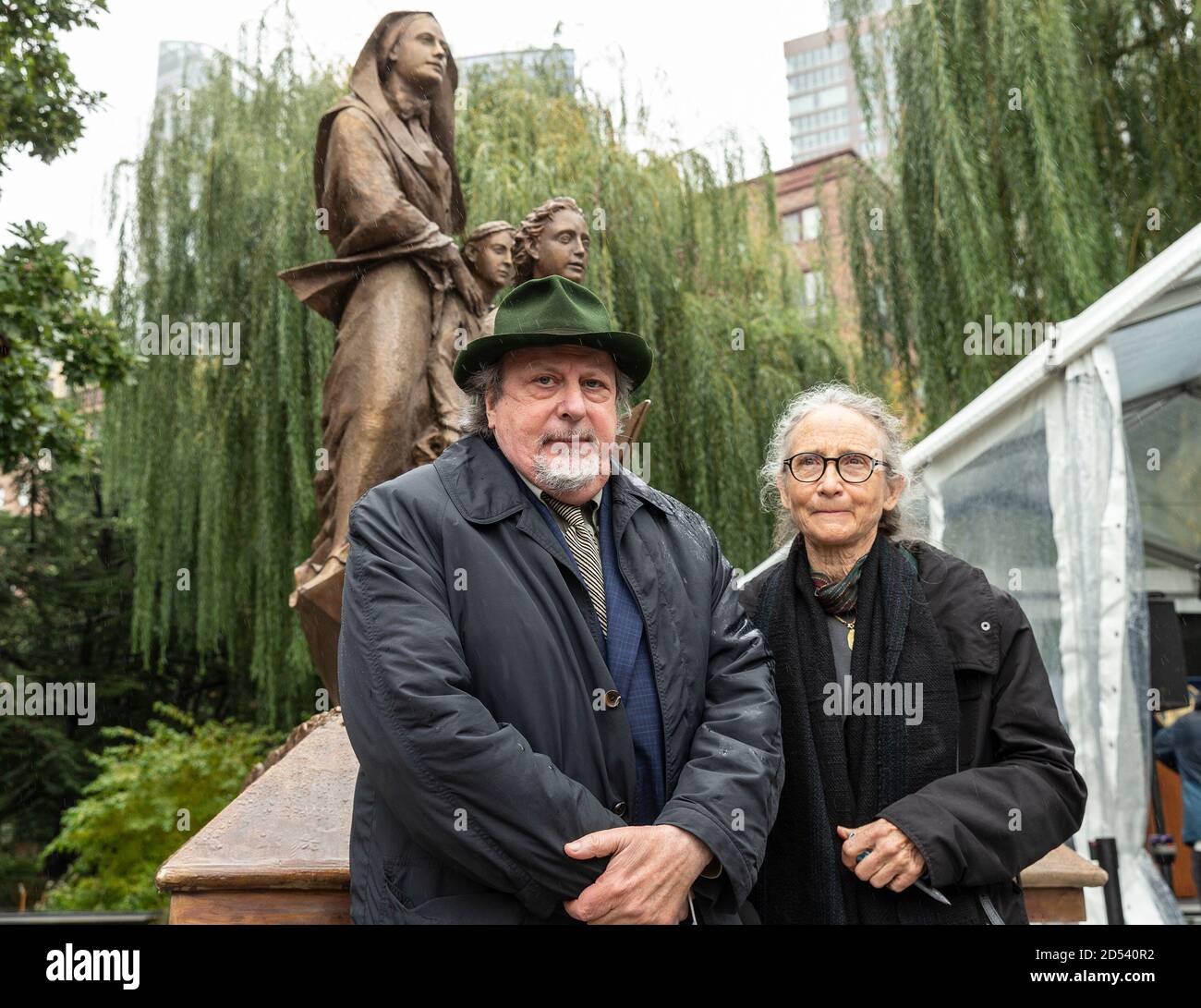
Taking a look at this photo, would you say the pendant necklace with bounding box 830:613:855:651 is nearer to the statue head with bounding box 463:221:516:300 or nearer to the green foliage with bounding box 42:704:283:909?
the statue head with bounding box 463:221:516:300

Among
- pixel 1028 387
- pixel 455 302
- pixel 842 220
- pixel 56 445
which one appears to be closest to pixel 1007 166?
pixel 842 220

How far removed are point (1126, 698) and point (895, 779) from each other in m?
2.94

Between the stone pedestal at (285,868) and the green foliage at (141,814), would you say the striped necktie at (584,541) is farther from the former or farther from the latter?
the green foliage at (141,814)

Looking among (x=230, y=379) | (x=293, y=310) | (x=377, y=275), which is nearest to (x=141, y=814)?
(x=230, y=379)

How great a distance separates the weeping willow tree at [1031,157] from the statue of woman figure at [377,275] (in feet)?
12.6

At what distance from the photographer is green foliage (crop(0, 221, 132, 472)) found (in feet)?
A: 22.1

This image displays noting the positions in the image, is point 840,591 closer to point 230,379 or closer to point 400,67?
point 400,67

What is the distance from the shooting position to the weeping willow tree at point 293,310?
26.9ft

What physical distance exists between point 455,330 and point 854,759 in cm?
251

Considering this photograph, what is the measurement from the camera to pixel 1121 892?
4520 mm

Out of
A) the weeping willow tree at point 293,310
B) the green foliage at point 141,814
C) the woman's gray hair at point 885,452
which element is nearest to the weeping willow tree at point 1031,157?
the weeping willow tree at point 293,310

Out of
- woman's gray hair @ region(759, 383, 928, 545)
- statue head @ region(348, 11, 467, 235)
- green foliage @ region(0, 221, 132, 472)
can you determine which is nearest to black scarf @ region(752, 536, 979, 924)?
woman's gray hair @ region(759, 383, 928, 545)

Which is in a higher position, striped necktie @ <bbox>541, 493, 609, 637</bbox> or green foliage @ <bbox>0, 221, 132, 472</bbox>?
green foliage @ <bbox>0, 221, 132, 472</bbox>

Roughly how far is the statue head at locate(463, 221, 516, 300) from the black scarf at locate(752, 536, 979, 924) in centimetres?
257
